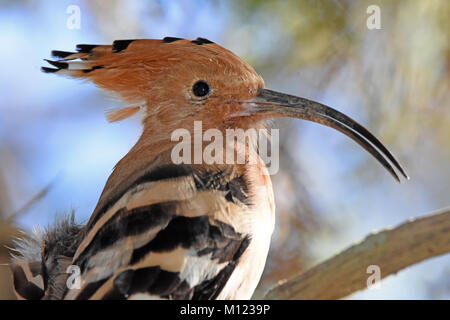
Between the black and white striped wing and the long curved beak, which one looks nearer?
the black and white striped wing

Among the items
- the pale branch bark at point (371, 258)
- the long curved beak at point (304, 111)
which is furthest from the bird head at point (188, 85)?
the pale branch bark at point (371, 258)

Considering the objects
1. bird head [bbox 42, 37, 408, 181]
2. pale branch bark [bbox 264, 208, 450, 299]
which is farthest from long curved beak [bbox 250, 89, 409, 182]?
pale branch bark [bbox 264, 208, 450, 299]

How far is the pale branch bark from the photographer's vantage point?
1.73m

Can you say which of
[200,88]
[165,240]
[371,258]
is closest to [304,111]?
[200,88]

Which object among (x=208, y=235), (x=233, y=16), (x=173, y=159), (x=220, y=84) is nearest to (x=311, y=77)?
(x=233, y=16)

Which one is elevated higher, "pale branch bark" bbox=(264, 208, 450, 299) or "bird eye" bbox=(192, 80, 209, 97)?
"bird eye" bbox=(192, 80, 209, 97)

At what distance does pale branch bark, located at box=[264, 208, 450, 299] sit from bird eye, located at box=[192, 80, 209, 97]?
0.65 metres

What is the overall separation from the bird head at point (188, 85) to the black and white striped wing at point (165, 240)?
1.03 ft

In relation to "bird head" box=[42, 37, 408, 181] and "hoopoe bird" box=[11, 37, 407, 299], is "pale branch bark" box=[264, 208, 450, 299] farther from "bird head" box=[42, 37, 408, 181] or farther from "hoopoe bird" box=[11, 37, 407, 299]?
"bird head" box=[42, 37, 408, 181]

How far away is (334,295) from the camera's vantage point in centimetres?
175

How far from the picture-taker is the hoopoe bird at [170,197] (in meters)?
1.58

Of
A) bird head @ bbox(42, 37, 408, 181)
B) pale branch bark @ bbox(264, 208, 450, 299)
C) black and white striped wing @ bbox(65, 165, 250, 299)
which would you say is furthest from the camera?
bird head @ bbox(42, 37, 408, 181)
